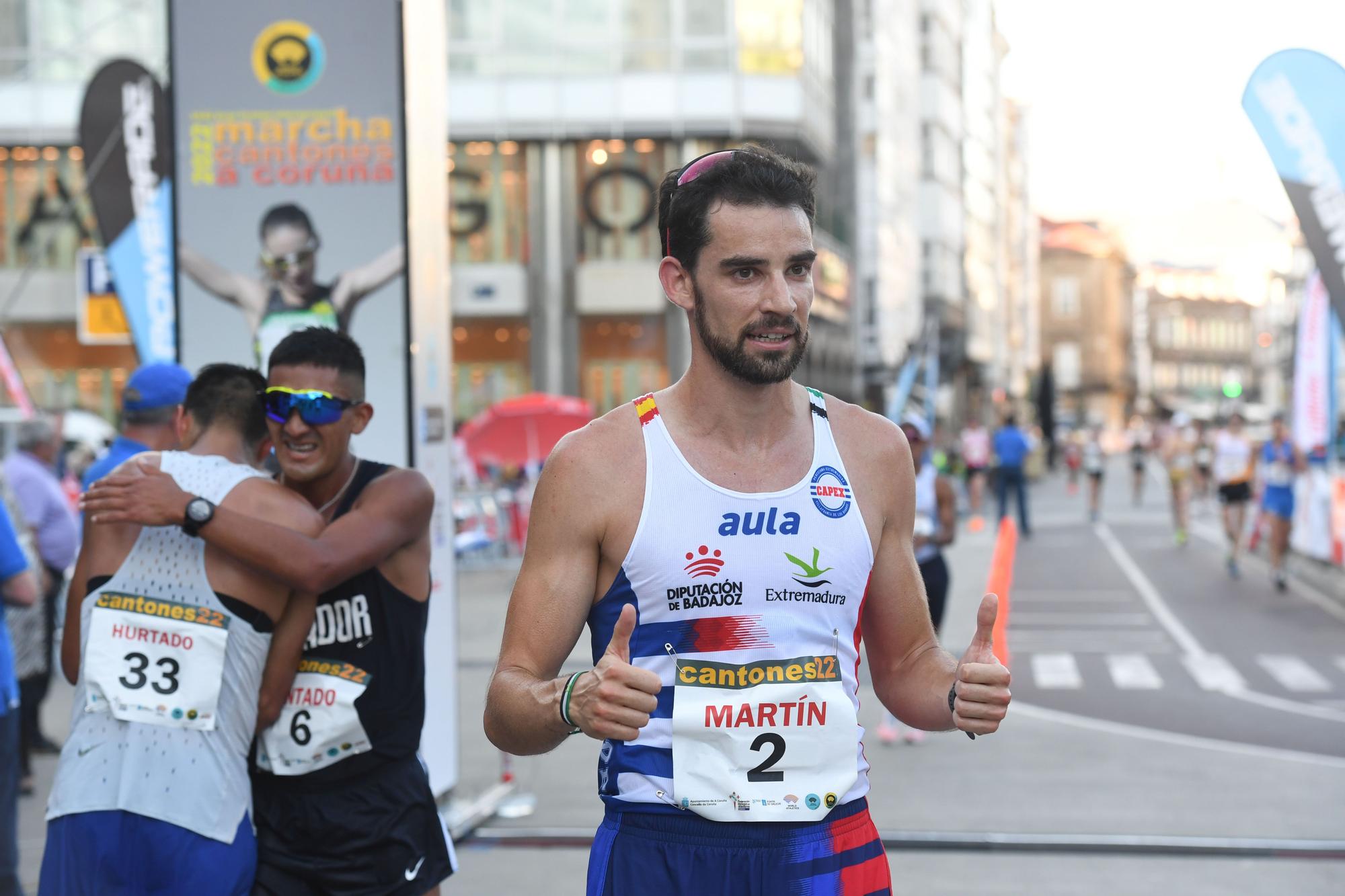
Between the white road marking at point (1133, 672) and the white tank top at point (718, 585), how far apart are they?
1003cm

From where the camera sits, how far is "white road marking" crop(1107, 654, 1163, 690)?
1220 cm

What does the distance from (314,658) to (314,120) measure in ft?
12.1

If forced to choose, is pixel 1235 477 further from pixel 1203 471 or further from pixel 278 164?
pixel 1203 471

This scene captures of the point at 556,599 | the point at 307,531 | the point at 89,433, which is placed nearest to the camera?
the point at 556,599

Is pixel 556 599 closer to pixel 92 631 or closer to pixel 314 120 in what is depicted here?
pixel 92 631

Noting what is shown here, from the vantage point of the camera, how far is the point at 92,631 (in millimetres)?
3432

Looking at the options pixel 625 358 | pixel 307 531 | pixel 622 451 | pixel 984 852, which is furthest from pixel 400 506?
pixel 625 358

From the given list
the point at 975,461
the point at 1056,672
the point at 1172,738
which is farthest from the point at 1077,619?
the point at 975,461

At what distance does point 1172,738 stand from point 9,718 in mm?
7310

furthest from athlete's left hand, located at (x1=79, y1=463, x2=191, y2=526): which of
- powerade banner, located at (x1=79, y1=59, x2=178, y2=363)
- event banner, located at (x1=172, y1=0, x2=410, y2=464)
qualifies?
powerade banner, located at (x1=79, y1=59, x2=178, y2=363)

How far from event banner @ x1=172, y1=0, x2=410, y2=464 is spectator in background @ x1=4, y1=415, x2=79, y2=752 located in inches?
102

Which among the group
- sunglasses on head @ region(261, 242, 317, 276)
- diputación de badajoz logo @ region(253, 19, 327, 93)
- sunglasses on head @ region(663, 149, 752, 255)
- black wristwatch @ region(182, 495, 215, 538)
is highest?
diputación de badajoz logo @ region(253, 19, 327, 93)

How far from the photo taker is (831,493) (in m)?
2.78

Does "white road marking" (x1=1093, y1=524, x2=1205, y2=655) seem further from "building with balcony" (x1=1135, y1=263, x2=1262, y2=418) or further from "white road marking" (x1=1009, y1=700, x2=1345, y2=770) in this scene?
"building with balcony" (x1=1135, y1=263, x2=1262, y2=418)
